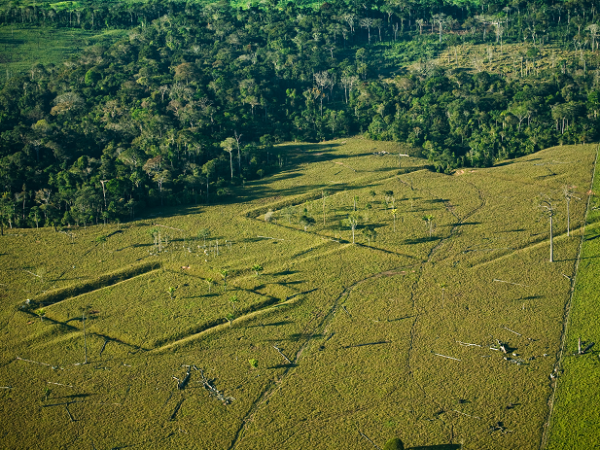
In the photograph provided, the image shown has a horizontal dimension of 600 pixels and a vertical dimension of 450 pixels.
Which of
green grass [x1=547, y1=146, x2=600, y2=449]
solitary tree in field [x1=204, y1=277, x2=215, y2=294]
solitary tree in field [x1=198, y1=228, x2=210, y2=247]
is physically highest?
solitary tree in field [x1=198, y1=228, x2=210, y2=247]

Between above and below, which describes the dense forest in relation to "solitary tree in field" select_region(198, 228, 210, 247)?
above

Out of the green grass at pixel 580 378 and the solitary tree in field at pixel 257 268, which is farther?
the solitary tree in field at pixel 257 268

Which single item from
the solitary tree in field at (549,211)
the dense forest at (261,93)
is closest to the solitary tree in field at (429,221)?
the solitary tree in field at (549,211)

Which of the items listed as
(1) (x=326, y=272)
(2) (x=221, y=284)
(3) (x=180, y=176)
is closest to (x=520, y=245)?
(1) (x=326, y=272)

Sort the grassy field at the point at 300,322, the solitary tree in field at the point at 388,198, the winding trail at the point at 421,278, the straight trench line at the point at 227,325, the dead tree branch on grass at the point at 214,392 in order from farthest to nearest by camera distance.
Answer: the solitary tree in field at the point at 388,198, the straight trench line at the point at 227,325, the winding trail at the point at 421,278, the dead tree branch on grass at the point at 214,392, the grassy field at the point at 300,322

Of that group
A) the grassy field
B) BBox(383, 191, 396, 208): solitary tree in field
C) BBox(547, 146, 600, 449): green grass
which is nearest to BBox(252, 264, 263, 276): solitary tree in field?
the grassy field

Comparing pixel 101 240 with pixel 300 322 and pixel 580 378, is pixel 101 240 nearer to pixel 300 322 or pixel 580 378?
pixel 300 322

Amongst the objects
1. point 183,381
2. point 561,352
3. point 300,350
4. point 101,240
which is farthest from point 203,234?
point 561,352

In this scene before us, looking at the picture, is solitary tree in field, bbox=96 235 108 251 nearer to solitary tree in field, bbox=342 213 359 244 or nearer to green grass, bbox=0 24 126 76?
solitary tree in field, bbox=342 213 359 244

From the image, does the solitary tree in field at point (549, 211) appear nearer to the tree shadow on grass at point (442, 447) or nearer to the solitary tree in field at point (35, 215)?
the tree shadow on grass at point (442, 447)
